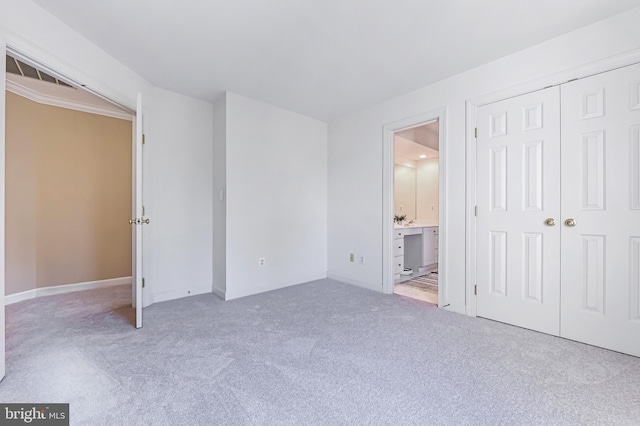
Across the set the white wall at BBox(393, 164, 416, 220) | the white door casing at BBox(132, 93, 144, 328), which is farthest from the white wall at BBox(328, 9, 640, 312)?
the white door casing at BBox(132, 93, 144, 328)

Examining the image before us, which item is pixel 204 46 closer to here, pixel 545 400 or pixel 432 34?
pixel 432 34

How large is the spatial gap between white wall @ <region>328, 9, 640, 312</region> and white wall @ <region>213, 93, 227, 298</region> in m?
1.64

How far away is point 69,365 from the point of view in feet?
5.94

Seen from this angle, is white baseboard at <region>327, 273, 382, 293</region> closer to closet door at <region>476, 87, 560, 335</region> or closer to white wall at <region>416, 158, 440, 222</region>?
closet door at <region>476, 87, 560, 335</region>

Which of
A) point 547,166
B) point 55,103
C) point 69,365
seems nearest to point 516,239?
point 547,166

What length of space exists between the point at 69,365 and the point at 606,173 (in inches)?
156

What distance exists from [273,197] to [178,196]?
3.73 ft

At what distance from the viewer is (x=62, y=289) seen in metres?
3.52

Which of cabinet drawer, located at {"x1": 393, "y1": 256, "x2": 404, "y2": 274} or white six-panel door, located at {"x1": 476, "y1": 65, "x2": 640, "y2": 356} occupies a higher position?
white six-panel door, located at {"x1": 476, "y1": 65, "x2": 640, "y2": 356}

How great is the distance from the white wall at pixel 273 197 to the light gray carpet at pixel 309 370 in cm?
86

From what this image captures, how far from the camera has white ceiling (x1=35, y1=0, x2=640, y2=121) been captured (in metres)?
1.90

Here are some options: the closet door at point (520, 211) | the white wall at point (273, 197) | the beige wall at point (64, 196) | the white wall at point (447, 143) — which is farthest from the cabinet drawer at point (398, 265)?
the beige wall at point (64, 196)

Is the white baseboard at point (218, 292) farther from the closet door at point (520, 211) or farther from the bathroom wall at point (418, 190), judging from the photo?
the bathroom wall at point (418, 190)

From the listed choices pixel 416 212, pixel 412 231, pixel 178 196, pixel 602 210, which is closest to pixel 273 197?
pixel 178 196
